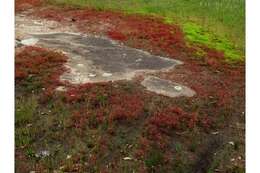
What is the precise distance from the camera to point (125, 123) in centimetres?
1556

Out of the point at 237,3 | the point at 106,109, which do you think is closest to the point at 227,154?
the point at 106,109

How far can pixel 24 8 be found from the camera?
118ft

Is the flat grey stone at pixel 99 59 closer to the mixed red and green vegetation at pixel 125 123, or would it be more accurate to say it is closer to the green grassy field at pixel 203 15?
the mixed red and green vegetation at pixel 125 123

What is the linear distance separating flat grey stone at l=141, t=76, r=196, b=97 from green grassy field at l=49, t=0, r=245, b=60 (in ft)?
24.2

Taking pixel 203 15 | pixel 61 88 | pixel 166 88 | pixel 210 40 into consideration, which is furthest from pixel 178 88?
pixel 203 15

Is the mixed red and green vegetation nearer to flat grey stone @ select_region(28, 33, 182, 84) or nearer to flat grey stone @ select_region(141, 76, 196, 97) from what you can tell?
flat grey stone @ select_region(141, 76, 196, 97)

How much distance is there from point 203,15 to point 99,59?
626 inches

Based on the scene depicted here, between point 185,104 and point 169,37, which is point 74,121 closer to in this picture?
point 185,104

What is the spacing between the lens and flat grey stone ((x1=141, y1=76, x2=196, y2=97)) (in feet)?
60.0

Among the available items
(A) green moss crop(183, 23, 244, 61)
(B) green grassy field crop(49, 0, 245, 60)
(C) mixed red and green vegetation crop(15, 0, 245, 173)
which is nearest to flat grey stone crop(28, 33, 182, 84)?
(C) mixed red and green vegetation crop(15, 0, 245, 173)

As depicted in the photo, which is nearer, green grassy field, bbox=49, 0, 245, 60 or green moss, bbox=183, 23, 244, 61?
green moss, bbox=183, 23, 244, 61

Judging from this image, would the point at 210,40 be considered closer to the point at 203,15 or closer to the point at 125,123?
the point at 203,15

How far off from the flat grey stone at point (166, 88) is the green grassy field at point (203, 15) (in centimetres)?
738
